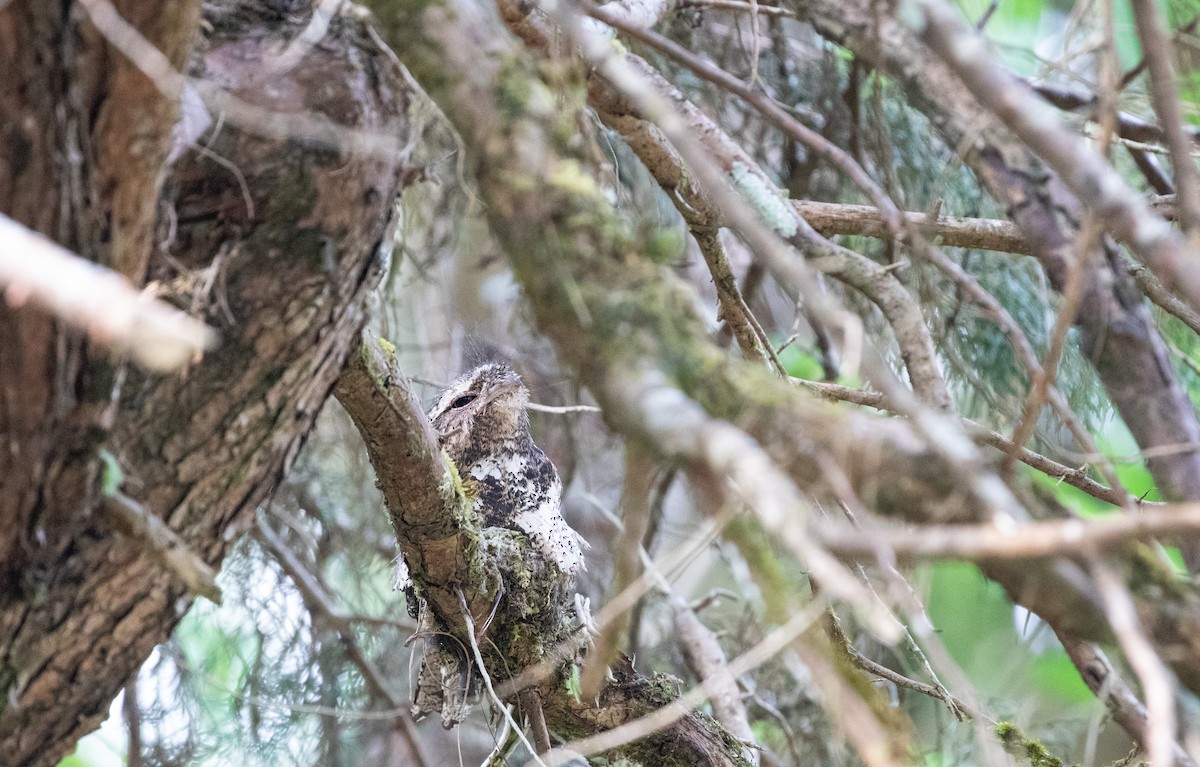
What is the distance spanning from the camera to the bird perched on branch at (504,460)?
97.9 inches

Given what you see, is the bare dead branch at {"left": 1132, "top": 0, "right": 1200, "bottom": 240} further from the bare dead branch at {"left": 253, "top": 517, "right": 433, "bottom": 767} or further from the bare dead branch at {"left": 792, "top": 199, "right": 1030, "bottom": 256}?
the bare dead branch at {"left": 253, "top": 517, "right": 433, "bottom": 767}

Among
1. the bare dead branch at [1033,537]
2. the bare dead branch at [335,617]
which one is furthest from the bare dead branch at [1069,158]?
the bare dead branch at [335,617]

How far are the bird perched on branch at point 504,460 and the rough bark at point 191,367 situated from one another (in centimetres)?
120

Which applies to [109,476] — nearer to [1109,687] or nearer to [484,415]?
[1109,687]

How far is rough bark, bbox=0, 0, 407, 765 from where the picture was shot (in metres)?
1.05

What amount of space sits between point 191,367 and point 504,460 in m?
1.45

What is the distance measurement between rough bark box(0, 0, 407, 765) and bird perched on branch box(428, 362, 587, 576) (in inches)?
47.2

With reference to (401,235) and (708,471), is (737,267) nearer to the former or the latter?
(401,235)

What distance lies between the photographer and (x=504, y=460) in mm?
2629

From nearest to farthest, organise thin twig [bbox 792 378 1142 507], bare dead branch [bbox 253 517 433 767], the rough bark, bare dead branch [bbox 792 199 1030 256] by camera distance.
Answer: the rough bark → thin twig [bbox 792 378 1142 507] → bare dead branch [bbox 792 199 1030 256] → bare dead branch [bbox 253 517 433 767]

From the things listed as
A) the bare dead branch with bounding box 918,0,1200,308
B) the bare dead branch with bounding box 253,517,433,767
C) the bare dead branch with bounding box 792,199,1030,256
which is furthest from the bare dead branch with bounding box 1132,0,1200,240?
the bare dead branch with bounding box 253,517,433,767

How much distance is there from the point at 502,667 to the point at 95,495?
133 cm

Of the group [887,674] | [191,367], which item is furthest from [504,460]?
[191,367]

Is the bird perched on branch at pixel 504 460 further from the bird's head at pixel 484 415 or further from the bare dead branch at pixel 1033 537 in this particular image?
the bare dead branch at pixel 1033 537
